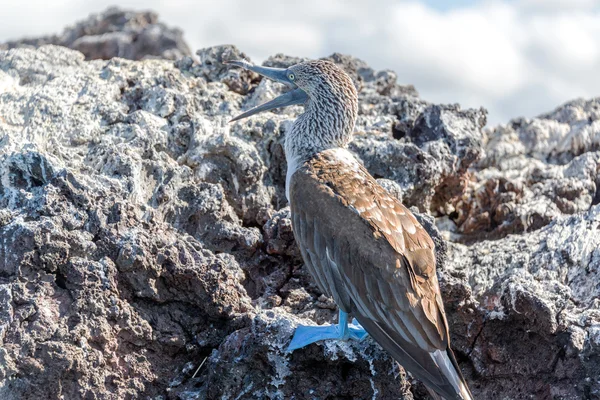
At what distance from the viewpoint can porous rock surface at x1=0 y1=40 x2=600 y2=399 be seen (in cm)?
434

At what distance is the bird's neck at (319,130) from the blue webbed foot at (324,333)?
1305mm

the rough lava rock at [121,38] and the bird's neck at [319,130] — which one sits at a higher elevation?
the rough lava rock at [121,38]

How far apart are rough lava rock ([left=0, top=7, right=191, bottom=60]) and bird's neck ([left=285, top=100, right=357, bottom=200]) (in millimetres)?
8878

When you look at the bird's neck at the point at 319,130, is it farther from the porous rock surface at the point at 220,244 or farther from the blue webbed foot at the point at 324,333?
the blue webbed foot at the point at 324,333

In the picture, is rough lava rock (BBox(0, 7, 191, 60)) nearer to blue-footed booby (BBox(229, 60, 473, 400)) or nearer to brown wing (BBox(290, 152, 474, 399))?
blue-footed booby (BBox(229, 60, 473, 400))

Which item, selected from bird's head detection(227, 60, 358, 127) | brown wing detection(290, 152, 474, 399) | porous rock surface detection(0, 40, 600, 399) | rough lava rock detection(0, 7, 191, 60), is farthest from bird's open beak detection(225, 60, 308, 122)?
rough lava rock detection(0, 7, 191, 60)

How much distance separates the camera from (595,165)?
285 inches

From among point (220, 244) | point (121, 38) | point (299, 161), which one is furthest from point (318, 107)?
point (121, 38)

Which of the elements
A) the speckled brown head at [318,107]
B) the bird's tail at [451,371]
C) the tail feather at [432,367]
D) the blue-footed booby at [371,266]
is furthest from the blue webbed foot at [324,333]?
the speckled brown head at [318,107]

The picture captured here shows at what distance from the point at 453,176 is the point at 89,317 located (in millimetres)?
3663

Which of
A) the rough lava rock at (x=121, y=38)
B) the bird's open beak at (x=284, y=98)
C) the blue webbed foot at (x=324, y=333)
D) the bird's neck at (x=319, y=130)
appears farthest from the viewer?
the rough lava rock at (x=121, y=38)

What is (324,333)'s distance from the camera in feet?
14.3

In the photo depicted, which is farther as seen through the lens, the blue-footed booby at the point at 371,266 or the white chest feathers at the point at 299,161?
the white chest feathers at the point at 299,161

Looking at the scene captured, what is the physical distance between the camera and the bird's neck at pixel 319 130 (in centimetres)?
537
